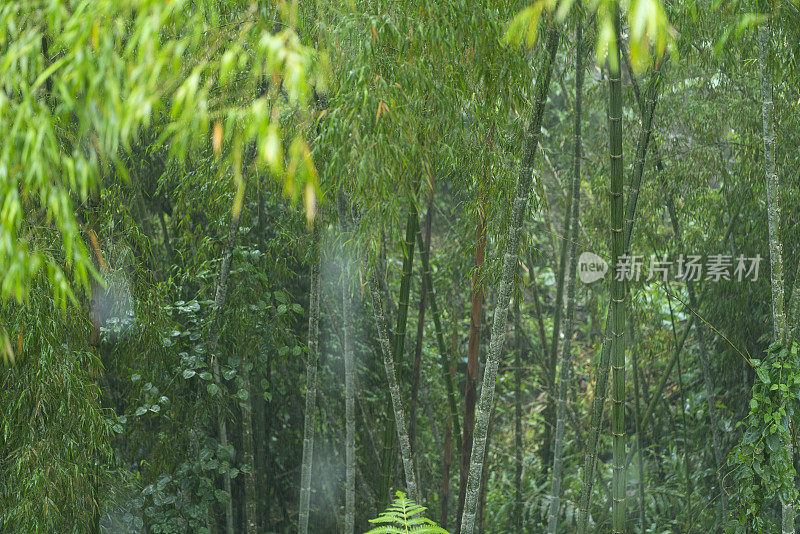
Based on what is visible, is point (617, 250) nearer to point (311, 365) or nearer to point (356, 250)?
point (356, 250)

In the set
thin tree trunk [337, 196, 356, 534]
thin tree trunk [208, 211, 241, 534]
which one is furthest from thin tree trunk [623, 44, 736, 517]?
thin tree trunk [208, 211, 241, 534]

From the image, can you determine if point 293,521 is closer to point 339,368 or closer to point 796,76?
point 339,368

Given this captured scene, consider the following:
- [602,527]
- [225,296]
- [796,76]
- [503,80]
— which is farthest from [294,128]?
[602,527]

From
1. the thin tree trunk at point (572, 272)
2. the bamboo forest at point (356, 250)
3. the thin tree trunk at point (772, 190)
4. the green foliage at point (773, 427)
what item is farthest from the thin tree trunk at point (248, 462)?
the thin tree trunk at point (772, 190)

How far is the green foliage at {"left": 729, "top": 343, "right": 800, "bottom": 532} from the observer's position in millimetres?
2561

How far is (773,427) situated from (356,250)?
1650 mm

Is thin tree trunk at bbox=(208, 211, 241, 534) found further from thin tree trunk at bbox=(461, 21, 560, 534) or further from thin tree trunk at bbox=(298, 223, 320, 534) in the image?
thin tree trunk at bbox=(461, 21, 560, 534)

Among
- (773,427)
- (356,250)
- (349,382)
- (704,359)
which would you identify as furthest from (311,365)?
(704,359)

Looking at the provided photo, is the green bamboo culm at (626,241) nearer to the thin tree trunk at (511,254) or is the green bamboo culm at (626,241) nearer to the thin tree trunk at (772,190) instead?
the thin tree trunk at (772,190)

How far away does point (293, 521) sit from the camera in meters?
4.15

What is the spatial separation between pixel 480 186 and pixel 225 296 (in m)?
1.35

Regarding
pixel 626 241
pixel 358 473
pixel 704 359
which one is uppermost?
pixel 626 241

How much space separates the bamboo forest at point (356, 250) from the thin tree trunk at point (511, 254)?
1 centimetres

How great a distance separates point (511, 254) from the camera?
2293mm
